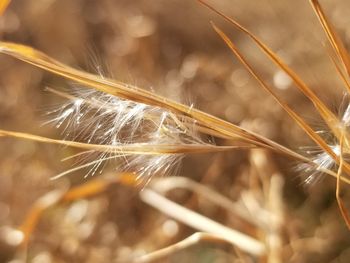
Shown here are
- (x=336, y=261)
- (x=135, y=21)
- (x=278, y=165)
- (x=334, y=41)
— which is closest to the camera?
(x=334, y=41)

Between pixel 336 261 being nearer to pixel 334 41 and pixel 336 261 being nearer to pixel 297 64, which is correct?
pixel 297 64

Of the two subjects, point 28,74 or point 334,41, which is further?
point 28,74

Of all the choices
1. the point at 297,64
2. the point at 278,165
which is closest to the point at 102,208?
the point at 278,165

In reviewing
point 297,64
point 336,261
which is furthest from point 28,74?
point 336,261

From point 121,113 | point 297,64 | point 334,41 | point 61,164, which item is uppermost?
point 334,41

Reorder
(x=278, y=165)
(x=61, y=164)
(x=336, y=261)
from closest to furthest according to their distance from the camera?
(x=336, y=261) < (x=278, y=165) < (x=61, y=164)

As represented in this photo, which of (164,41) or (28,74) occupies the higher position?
(164,41)

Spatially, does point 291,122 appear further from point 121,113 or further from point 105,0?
point 121,113
